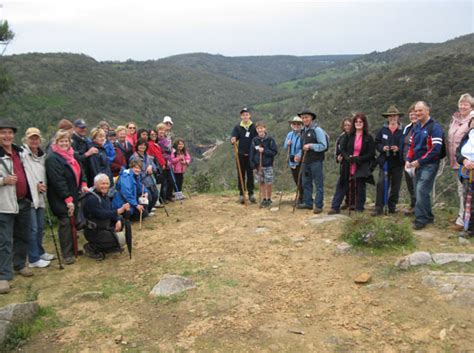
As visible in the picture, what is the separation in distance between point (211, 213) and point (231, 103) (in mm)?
74624

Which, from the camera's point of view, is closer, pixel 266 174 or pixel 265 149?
pixel 265 149

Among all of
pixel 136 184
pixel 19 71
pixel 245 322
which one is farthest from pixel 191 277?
pixel 19 71

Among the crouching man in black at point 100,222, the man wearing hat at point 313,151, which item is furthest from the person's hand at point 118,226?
the man wearing hat at point 313,151

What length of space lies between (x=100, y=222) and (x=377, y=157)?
4814 millimetres

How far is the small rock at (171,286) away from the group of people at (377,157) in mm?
3661

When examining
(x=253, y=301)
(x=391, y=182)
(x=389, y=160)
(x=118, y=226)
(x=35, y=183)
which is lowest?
(x=253, y=301)

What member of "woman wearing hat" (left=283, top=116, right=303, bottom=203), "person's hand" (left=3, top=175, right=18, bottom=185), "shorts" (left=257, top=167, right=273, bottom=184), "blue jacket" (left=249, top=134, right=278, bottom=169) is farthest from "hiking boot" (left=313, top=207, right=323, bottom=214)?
"person's hand" (left=3, top=175, right=18, bottom=185)

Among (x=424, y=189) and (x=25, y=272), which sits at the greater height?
(x=424, y=189)

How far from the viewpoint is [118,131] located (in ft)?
25.8

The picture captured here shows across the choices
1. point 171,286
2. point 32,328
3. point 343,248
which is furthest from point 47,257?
point 343,248

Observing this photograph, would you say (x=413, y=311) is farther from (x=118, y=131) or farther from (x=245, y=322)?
(x=118, y=131)

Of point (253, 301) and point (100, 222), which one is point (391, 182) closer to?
point (253, 301)

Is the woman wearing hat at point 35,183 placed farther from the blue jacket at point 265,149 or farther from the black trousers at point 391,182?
the black trousers at point 391,182

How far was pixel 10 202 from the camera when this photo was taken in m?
4.93
